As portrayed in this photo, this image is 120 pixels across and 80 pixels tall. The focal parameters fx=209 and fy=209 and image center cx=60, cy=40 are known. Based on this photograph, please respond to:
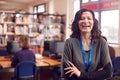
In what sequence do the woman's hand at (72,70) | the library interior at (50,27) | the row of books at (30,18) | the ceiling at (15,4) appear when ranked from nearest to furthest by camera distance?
the woman's hand at (72,70) < the library interior at (50,27) < the row of books at (30,18) < the ceiling at (15,4)

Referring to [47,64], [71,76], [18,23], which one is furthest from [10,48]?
[71,76]

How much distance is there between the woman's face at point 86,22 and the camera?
1.52m

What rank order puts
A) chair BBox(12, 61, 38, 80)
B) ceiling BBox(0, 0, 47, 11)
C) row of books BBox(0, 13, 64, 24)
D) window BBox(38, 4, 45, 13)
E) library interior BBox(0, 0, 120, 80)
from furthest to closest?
ceiling BBox(0, 0, 47, 11), window BBox(38, 4, 45, 13), row of books BBox(0, 13, 64, 24), library interior BBox(0, 0, 120, 80), chair BBox(12, 61, 38, 80)

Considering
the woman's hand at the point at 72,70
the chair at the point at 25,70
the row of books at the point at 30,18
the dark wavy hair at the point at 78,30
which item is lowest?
the chair at the point at 25,70

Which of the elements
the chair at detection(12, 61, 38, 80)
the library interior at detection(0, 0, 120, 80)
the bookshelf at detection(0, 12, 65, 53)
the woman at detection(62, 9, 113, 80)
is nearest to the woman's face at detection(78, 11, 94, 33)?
the woman at detection(62, 9, 113, 80)

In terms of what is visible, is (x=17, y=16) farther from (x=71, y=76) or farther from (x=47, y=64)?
(x=71, y=76)

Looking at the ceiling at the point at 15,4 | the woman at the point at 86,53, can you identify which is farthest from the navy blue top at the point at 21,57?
the ceiling at the point at 15,4

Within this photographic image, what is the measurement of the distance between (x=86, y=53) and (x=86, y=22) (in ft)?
0.74

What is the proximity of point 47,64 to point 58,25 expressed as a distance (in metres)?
3.62

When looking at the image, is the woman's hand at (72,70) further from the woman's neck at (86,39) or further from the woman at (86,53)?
the woman's neck at (86,39)

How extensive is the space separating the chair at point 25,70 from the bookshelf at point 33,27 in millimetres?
3200

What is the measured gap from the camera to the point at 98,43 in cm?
154

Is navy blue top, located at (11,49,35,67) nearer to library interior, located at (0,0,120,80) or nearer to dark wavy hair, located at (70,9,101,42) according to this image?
library interior, located at (0,0,120,80)

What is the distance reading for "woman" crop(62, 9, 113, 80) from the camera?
57.6 inches
